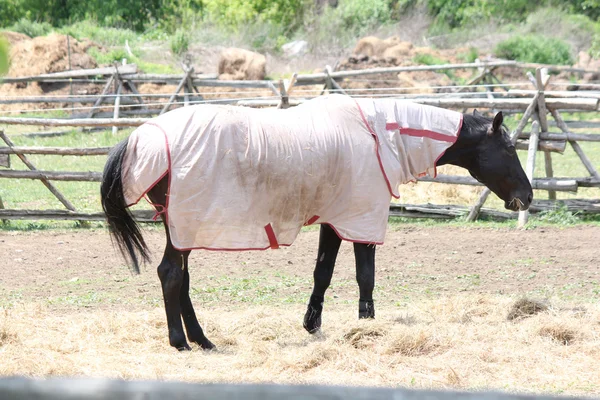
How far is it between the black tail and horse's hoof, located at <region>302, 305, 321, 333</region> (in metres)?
1.20

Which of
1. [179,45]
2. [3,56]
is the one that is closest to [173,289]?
[3,56]

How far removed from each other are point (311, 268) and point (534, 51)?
69.8 feet

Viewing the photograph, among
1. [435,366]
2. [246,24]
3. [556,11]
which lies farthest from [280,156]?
[556,11]

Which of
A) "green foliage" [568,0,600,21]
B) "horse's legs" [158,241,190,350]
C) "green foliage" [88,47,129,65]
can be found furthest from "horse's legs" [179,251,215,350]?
"green foliage" [568,0,600,21]

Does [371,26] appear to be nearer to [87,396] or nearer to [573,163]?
[573,163]

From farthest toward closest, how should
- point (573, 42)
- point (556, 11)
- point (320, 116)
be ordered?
point (556, 11), point (573, 42), point (320, 116)

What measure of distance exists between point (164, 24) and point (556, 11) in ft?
56.6

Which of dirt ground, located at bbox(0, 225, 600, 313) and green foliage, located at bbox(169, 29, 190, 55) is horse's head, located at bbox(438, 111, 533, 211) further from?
green foliage, located at bbox(169, 29, 190, 55)

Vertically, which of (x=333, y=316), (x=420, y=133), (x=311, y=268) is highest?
(x=420, y=133)

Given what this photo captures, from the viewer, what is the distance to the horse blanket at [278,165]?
4.65 m

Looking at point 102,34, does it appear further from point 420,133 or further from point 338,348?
point 338,348

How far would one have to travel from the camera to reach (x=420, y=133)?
17.4 feet

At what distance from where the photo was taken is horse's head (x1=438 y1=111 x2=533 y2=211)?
5.55 m

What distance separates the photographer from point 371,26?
34.5m
